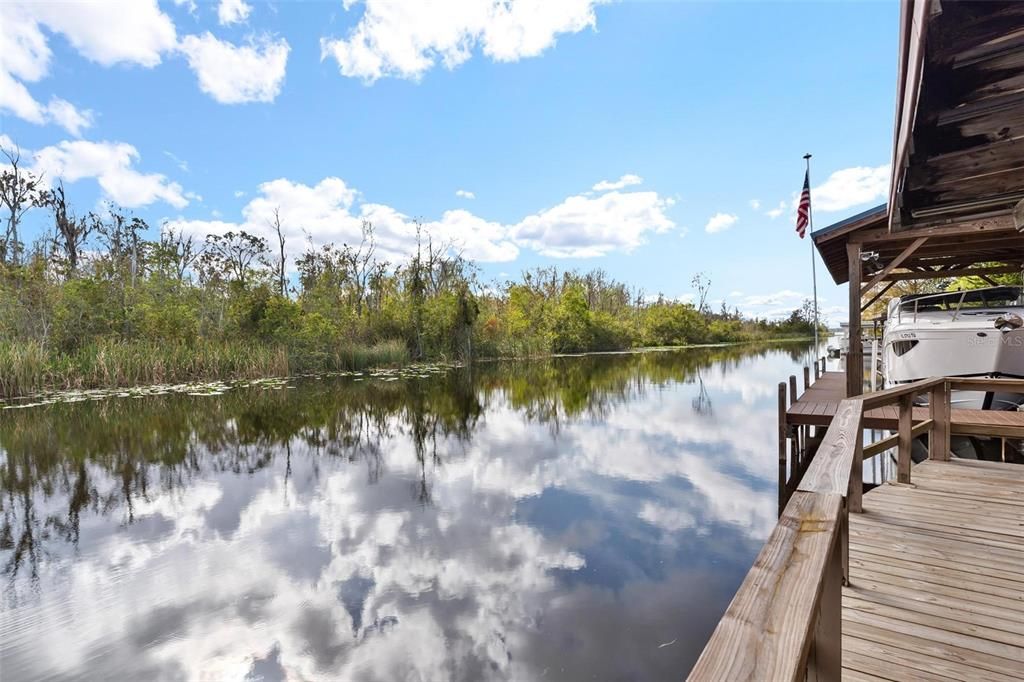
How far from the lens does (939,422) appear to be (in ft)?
16.1

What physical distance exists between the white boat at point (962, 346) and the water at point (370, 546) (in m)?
2.80

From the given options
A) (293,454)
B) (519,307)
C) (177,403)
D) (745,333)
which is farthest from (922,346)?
(745,333)

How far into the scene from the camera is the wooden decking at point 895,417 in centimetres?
510

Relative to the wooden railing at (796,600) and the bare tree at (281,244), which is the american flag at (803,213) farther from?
the bare tree at (281,244)

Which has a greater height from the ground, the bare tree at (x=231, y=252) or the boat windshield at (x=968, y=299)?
the bare tree at (x=231, y=252)

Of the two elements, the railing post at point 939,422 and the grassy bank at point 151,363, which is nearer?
the railing post at point 939,422

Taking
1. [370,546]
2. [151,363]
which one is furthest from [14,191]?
[370,546]

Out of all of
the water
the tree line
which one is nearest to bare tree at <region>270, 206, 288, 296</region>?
the tree line

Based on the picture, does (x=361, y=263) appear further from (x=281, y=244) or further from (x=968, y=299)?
(x=968, y=299)

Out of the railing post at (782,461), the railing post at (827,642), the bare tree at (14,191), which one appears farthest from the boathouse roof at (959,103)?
the bare tree at (14,191)

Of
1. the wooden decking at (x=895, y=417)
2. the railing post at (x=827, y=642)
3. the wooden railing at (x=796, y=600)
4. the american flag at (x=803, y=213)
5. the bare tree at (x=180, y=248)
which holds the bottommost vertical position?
the wooden decking at (x=895, y=417)

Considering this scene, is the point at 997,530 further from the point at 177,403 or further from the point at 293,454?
the point at 177,403

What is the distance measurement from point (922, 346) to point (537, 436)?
6.76 meters

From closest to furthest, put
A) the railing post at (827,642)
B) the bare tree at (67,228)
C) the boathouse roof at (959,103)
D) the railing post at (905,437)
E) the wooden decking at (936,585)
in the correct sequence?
the railing post at (827,642), the boathouse roof at (959,103), the wooden decking at (936,585), the railing post at (905,437), the bare tree at (67,228)
